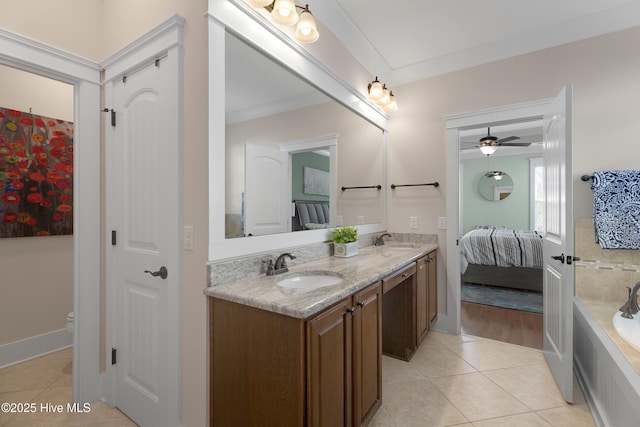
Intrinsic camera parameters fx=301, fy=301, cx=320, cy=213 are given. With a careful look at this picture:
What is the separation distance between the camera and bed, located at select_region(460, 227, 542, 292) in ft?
13.7

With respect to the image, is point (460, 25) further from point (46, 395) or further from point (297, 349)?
point (46, 395)

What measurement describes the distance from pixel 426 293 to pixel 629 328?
128 centimetres

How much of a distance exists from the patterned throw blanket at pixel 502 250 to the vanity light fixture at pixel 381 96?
8.42 ft

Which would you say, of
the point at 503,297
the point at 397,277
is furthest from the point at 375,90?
the point at 503,297

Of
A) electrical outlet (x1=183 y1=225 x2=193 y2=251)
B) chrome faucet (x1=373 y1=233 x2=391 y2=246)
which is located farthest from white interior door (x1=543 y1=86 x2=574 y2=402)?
electrical outlet (x1=183 y1=225 x2=193 y2=251)

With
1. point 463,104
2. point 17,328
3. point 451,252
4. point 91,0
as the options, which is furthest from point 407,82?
point 17,328

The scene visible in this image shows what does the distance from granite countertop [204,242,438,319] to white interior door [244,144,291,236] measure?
30cm

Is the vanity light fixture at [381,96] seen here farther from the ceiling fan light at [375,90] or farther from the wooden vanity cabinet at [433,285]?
the wooden vanity cabinet at [433,285]

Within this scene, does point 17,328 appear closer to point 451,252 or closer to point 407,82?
point 451,252

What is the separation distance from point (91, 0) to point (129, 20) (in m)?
0.44

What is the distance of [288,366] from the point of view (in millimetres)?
1195

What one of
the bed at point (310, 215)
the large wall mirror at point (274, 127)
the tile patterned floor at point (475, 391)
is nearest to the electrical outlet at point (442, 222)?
the large wall mirror at point (274, 127)

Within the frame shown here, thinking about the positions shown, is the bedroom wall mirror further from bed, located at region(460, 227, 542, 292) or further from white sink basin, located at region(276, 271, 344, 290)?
white sink basin, located at region(276, 271, 344, 290)

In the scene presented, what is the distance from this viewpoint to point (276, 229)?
1912 millimetres
